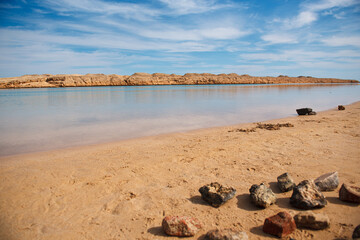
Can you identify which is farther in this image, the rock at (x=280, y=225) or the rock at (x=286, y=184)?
the rock at (x=286, y=184)

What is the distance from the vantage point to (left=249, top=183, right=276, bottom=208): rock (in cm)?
279

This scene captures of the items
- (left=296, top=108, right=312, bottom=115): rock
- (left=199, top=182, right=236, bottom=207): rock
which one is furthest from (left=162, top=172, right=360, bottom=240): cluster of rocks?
(left=296, top=108, right=312, bottom=115): rock

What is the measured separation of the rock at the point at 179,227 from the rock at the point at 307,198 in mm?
1414

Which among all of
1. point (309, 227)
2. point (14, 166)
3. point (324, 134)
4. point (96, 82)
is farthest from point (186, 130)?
point (96, 82)

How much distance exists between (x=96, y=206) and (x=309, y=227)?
262cm

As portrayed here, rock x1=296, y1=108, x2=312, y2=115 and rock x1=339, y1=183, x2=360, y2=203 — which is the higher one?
rock x1=296, y1=108, x2=312, y2=115

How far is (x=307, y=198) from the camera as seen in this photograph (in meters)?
2.75

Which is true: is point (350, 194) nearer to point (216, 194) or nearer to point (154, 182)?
point (216, 194)

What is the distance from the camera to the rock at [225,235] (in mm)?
2117

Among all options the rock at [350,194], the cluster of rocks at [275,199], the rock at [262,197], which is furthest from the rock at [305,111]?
the rock at [262,197]

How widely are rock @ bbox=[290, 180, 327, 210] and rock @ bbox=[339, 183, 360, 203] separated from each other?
0.30 meters

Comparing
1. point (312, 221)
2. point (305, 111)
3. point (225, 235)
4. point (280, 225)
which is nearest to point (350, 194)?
point (312, 221)

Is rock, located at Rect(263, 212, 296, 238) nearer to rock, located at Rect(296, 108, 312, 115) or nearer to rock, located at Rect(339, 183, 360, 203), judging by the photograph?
rock, located at Rect(339, 183, 360, 203)

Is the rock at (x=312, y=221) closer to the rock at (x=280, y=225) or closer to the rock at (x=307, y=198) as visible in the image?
the rock at (x=280, y=225)
